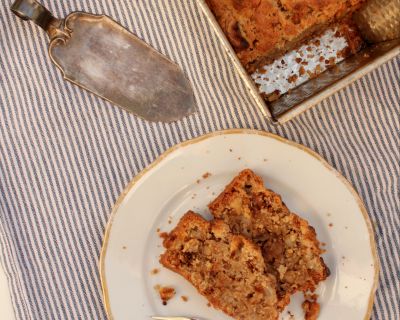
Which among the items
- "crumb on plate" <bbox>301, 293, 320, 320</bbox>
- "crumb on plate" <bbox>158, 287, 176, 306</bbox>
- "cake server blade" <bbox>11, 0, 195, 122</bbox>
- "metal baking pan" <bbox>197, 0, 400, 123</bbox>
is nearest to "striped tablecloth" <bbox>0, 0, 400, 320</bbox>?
"cake server blade" <bbox>11, 0, 195, 122</bbox>

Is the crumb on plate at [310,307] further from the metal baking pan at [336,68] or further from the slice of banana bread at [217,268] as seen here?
the metal baking pan at [336,68]

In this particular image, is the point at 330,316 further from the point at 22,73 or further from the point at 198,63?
the point at 22,73

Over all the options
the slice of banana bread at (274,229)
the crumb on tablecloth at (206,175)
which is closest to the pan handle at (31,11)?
the crumb on tablecloth at (206,175)

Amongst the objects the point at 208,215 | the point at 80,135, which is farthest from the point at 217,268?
the point at 80,135

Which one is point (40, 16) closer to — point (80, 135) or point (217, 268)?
point (80, 135)

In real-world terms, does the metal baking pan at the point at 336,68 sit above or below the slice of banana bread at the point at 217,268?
above

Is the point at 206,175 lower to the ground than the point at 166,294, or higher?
higher

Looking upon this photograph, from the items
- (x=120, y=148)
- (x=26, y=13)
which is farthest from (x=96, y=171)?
(x=26, y=13)
